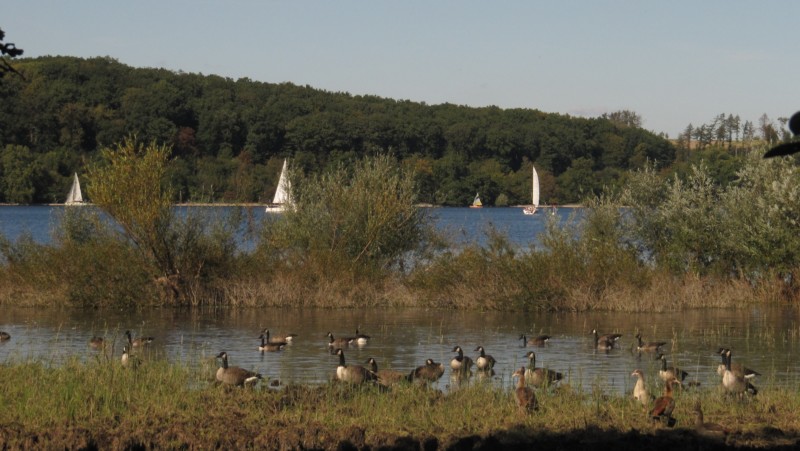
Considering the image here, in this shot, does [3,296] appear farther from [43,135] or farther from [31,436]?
[43,135]

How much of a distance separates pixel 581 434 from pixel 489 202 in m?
123

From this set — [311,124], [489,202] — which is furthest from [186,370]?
[489,202]

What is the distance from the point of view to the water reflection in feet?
64.4

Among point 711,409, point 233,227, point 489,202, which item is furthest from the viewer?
point 489,202

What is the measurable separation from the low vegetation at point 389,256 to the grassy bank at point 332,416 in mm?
14243

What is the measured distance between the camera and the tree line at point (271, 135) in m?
111

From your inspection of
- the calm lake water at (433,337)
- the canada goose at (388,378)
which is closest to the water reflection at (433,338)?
the calm lake water at (433,337)

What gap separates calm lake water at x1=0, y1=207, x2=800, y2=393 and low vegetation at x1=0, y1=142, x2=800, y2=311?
2.29 feet

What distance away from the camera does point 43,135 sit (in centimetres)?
11512

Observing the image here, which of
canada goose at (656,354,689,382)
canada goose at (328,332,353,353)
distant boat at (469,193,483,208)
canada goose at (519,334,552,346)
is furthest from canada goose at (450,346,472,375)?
distant boat at (469,193,483,208)

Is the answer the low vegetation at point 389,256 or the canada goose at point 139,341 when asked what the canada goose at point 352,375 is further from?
the low vegetation at point 389,256

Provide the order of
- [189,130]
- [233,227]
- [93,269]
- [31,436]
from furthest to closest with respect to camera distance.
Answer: [189,130]
[233,227]
[93,269]
[31,436]

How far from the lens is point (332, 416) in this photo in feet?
43.0

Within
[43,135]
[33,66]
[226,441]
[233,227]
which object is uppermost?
[33,66]
